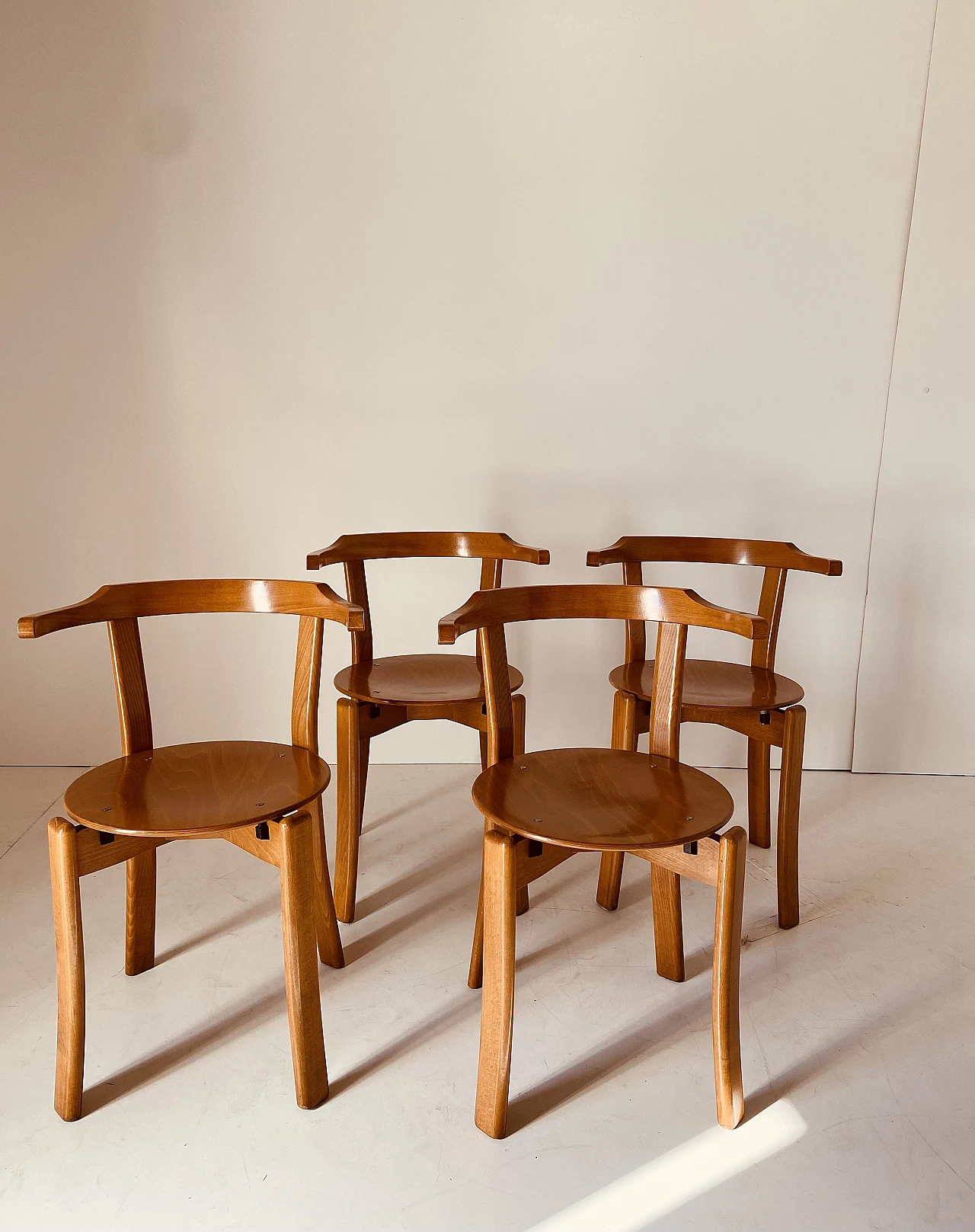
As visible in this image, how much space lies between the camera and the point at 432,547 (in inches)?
109

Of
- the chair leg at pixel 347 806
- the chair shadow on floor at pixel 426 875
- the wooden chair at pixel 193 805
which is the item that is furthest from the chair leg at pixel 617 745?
the wooden chair at pixel 193 805

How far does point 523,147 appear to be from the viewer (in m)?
3.08

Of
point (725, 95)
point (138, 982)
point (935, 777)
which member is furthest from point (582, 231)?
point (138, 982)

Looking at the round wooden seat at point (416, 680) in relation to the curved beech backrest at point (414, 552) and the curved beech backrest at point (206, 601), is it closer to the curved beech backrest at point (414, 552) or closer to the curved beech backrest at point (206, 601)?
the curved beech backrest at point (414, 552)

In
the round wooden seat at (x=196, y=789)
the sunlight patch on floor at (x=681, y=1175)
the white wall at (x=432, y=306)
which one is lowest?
the sunlight patch on floor at (x=681, y=1175)

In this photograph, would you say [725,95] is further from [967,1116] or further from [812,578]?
[967,1116]

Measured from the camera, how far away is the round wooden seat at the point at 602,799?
1.57 metres

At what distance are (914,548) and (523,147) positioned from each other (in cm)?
198

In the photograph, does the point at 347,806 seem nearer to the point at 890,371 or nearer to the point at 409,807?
the point at 409,807

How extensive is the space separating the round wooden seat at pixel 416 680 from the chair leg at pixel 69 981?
0.85 meters

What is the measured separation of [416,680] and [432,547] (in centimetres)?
48

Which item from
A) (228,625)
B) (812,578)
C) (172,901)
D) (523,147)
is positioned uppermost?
(523,147)

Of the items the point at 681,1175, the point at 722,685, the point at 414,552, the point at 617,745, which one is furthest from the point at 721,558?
the point at 681,1175

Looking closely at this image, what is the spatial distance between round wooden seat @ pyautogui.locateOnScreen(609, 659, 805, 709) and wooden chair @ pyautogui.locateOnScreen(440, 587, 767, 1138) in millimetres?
385
